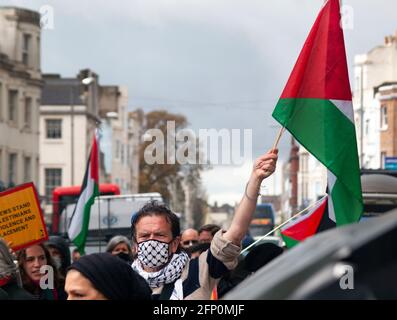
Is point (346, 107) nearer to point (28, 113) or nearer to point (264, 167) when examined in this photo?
point (264, 167)

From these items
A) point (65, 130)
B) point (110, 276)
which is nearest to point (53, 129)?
point (65, 130)

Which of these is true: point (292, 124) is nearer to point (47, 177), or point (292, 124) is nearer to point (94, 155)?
point (94, 155)

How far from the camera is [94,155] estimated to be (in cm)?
2072

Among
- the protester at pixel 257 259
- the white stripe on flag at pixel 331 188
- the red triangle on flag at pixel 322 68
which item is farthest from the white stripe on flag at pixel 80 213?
the white stripe on flag at pixel 331 188

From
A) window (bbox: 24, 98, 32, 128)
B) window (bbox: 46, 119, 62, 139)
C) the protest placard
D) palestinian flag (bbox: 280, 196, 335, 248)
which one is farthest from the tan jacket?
window (bbox: 46, 119, 62, 139)

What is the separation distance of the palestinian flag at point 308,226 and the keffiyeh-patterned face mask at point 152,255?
171 inches

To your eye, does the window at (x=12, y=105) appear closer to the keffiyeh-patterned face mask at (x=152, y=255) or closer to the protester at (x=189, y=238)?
Answer: the protester at (x=189, y=238)

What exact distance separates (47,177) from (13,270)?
73057 mm

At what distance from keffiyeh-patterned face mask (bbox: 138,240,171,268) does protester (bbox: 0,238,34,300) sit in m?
0.83

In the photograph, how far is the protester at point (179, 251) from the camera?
213 inches

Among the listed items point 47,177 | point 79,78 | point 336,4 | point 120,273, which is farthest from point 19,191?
point 79,78

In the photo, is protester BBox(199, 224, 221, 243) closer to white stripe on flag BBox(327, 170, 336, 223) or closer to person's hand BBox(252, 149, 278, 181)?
white stripe on flag BBox(327, 170, 336, 223)

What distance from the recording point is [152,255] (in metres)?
5.65

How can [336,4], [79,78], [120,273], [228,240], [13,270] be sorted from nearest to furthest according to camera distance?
[120,273] → [228,240] → [13,270] → [336,4] → [79,78]
